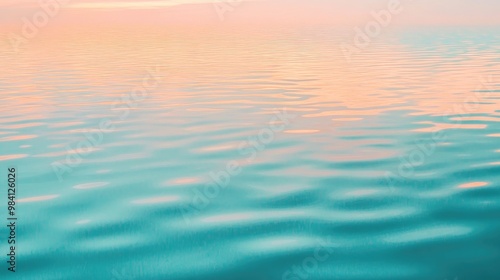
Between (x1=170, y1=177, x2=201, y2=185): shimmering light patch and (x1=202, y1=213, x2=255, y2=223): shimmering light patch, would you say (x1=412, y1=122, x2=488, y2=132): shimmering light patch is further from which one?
(x1=202, y1=213, x2=255, y2=223): shimmering light patch

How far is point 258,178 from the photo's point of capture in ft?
28.2

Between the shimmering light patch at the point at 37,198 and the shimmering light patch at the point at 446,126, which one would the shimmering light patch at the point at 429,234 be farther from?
the shimmering light patch at the point at 446,126

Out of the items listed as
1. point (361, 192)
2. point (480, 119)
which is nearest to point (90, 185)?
point (361, 192)

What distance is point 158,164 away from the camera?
31.1 feet

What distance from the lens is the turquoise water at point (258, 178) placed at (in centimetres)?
604

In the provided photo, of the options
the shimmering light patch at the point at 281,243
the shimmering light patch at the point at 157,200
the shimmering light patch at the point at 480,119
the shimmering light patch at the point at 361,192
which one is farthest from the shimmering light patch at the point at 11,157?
the shimmering light patch at the point at 480,119

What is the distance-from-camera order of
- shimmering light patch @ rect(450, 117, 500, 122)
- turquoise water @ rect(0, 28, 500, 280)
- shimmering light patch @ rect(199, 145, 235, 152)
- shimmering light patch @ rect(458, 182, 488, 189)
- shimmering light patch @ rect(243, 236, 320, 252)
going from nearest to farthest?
turquoise water @ rect(0, 28, 500, 280)
shimmering light patch @ rect(243, 236, 320, 252)
shimmering light patch @ rect(458, 182, 488, 189)
shimmering light patch @ rect(199, 145, 235, 152)
shimmering light patch @ rect(450, 117, 500, 122)

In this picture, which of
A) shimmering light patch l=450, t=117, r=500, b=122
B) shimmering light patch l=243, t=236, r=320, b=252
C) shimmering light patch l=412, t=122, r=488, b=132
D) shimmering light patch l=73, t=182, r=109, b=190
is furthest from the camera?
shimmering light patch l=450, t=117, r=500, b=122

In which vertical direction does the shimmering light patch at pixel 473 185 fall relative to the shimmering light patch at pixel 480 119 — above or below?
below

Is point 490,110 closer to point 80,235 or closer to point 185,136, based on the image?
point 185,136

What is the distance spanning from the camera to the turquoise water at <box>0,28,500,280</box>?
6.04 metres

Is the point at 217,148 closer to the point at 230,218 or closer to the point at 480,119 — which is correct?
the point at 230,218

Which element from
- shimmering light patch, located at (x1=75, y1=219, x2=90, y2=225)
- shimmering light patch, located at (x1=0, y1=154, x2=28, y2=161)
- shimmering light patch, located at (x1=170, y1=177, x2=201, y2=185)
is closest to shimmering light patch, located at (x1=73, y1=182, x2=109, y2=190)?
shimmering light patch, located at (x1=170, y1=177, x2=201, y2=185)

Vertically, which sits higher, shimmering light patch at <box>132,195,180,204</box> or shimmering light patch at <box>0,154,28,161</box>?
shimmering light patch at <box>0,154,28,161</box>
